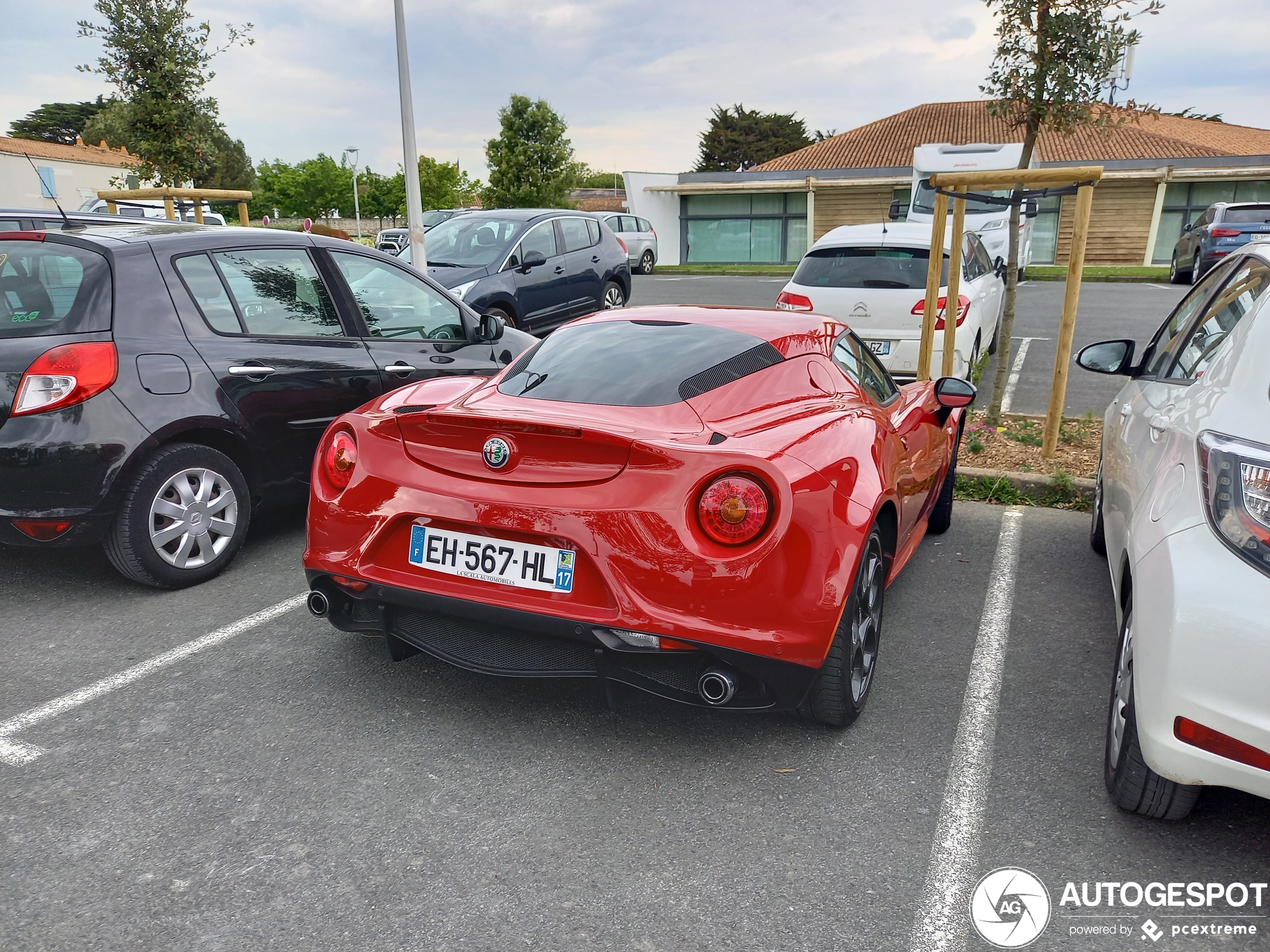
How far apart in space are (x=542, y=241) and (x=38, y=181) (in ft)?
196

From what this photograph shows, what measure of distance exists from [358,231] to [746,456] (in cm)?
5917

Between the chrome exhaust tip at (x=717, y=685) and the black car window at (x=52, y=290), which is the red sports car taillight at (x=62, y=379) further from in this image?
the chrome exhaust tip at (x=717, y=685)

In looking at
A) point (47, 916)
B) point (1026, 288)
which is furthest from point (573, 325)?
point (1026, 288)

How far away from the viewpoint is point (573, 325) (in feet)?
13.7

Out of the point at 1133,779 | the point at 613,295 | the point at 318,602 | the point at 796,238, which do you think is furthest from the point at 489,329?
the point at 796,238

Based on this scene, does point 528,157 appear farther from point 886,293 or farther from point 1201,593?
point 1201,593

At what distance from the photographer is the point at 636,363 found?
11.7 ft

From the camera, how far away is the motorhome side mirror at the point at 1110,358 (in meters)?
4.26

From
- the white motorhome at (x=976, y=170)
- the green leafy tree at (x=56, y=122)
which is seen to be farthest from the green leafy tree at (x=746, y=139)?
the green leafy tree at (x=56, y=122)

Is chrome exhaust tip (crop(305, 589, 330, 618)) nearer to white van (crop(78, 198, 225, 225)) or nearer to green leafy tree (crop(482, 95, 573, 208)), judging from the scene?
white van (crop(78, 198, 225, 225))

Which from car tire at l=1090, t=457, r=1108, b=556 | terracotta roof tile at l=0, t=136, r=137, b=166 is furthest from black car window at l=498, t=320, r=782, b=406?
terracotta roof tile at l=0, t=136, r=137, b=166

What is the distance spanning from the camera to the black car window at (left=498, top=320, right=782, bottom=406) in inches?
133

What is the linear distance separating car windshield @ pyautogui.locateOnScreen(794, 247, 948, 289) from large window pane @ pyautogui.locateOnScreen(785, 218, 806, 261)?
2719cm

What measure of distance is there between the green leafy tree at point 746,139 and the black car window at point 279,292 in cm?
6145
